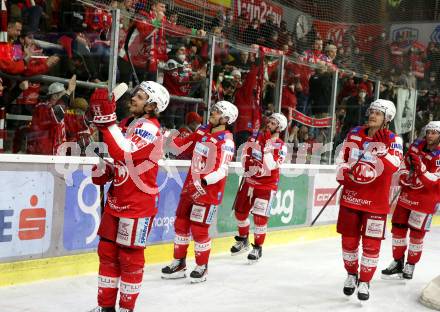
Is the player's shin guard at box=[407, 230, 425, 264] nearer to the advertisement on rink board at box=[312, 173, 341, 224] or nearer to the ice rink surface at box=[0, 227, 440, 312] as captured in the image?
the ice rink surface at box=[0, 227, 440, 312]

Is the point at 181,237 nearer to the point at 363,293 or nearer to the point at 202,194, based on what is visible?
the point at 202,194

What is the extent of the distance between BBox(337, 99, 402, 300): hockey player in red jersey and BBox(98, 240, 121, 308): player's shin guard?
1.94m

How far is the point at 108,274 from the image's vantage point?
3457 mm

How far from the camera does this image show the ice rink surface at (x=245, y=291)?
409 centimetres

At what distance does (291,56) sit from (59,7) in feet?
11.9

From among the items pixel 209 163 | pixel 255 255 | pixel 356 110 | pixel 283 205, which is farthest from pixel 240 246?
pixel 356 110

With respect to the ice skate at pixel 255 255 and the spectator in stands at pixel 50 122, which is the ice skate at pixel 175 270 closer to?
the ice skate at pixel 255 255

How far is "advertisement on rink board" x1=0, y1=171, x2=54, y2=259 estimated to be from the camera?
4246mm

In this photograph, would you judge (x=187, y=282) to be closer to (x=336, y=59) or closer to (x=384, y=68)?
(x=336, y=59)

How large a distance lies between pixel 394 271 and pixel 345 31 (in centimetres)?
517

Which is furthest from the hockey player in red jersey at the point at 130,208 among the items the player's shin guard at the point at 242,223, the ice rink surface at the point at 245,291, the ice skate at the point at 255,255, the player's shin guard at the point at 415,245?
the player's shin guard at the point at 415,245

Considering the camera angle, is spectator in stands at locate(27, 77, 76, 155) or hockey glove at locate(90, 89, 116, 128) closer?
hockey glove at locate(90, 89, 116, 128)

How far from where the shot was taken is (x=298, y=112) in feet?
25.4

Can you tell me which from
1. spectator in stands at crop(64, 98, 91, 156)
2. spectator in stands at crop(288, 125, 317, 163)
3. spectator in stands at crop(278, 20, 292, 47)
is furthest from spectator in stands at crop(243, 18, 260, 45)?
spectator in stands at crop(64, 98, 91, 156)
